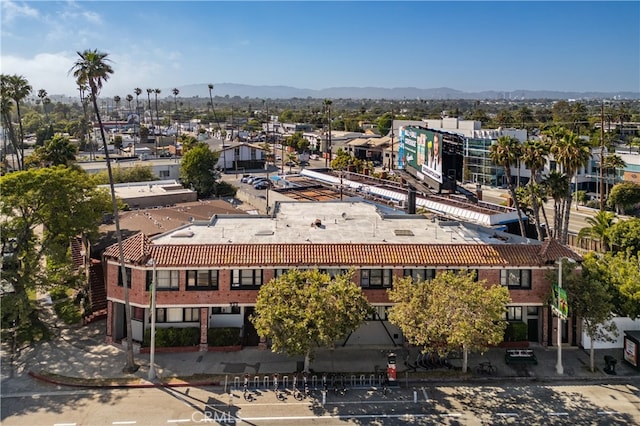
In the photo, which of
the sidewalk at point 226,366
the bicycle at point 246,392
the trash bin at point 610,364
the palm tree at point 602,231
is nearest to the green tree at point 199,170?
the sidewalk at point 226,366

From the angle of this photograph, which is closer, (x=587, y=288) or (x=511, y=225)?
(x=587, y=288)

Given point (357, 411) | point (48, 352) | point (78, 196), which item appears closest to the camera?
point (357, 411)

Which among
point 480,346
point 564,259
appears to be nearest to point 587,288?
point 564,259

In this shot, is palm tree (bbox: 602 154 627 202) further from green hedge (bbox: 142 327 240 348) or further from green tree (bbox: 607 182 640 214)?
green hedge (bbox: 142 327 240 348)

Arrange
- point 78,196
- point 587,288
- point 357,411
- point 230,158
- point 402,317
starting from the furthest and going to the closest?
1. point 230,158
2. point 78,196
3. point 587,288
4. point 402,317
5. point 357,411

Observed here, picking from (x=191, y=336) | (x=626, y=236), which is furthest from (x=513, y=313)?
(x=191, y=336)

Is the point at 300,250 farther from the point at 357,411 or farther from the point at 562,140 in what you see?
the point at 562,140
